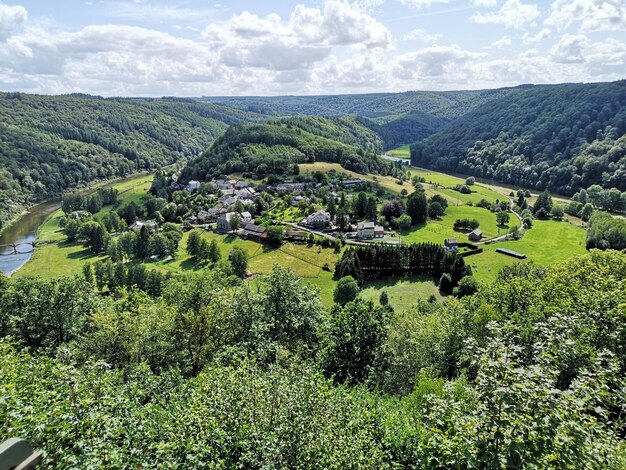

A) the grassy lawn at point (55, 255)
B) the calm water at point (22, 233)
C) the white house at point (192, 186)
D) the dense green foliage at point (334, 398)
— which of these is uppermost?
the dense green foliage at point (334, 398)

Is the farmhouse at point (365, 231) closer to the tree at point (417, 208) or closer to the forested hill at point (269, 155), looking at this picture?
the tree at point (417, 208)

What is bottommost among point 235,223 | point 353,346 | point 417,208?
point 235,223

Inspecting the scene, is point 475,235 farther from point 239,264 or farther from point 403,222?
point 239,264

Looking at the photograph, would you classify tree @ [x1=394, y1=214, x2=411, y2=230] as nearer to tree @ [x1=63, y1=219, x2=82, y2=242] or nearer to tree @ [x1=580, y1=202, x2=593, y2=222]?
tree @ [x1=580, y1=202, x2=593, y2=222]

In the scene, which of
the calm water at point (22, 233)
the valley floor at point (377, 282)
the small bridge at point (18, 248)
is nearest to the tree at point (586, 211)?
the valley floor at point (377, 282)

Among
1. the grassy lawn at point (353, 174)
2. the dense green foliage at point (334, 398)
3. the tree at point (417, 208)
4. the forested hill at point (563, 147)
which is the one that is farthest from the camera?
the grassy lawn at point (353, 174)

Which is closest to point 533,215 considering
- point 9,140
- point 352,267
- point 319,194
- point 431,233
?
point 431,233

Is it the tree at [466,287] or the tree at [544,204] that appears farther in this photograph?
the tree at [544,204]

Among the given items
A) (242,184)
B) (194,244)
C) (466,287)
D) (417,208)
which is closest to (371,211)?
(417,208)
